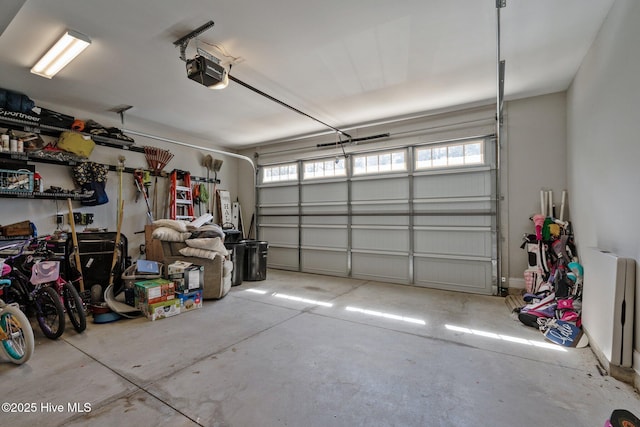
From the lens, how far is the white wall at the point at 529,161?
425 centimetres

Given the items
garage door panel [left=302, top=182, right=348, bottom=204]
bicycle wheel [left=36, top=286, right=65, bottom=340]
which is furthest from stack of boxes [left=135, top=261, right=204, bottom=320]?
garage door panel [left=302, top=182, right=348, bottom=204]

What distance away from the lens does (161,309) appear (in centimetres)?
349

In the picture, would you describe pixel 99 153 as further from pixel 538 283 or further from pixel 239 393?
pixel 538 283

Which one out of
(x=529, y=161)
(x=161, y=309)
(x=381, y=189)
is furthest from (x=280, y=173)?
(x=529, y=161)

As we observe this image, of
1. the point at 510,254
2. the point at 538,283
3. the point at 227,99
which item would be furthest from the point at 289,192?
the point at 538,283

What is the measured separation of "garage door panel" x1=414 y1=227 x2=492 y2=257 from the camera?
4.75 m

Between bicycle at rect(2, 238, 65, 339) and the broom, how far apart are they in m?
2.82

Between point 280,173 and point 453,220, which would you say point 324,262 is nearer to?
point 280,173

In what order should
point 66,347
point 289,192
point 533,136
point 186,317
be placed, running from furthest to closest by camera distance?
point 289,192
point 533,136
point 186,317
point 66,347

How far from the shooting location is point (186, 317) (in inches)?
140

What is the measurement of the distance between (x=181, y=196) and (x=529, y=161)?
21.6 ft

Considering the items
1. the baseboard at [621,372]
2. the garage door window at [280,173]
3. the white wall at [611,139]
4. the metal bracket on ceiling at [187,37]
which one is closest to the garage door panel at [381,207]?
the garage door window at [280,173]

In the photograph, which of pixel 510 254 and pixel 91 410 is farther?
pixel 510 254

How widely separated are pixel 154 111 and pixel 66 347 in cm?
385
